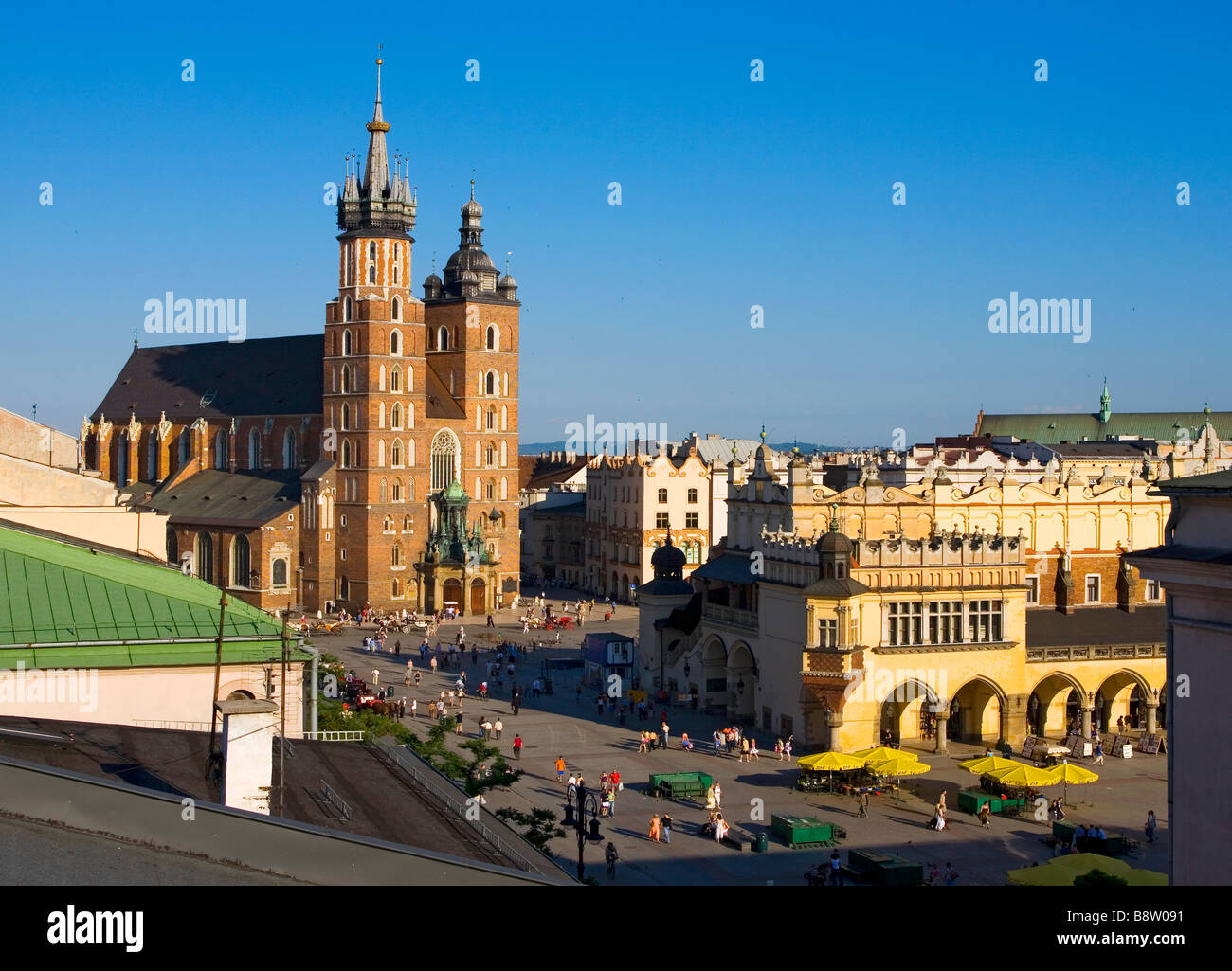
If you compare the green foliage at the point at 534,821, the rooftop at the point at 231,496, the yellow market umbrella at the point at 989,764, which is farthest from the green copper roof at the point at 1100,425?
the green foliage at the point at 534,821

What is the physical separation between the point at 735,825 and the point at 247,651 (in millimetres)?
A: 14080

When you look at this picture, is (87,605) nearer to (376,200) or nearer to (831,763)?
(831,763)

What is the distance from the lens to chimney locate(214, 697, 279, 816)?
16.1m

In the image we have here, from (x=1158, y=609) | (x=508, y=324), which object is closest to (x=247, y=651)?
(x=1158, y=609)

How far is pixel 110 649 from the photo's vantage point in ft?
82.6

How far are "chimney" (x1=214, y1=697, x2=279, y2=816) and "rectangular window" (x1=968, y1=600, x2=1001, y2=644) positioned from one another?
32901 mm

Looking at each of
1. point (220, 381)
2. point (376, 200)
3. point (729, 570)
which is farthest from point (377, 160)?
point (729, 570)

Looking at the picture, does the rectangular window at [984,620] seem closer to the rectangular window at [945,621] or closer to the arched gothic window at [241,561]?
the rectangular window at [945,621]

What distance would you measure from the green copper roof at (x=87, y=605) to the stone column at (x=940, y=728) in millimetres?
23388

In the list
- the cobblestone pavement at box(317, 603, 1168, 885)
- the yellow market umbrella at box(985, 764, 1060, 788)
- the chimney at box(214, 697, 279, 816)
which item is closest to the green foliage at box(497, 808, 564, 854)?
the cobblestone pavement at box(317, 603, 1168, 885)

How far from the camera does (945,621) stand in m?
45.3

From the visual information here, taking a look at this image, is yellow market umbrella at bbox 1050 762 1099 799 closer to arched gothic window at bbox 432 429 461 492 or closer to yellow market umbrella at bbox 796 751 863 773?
yellow market umbrella at bbox 796 751 863 773

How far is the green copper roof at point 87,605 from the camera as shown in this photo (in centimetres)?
2536
